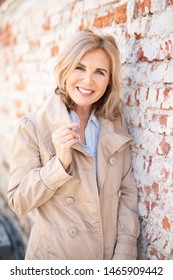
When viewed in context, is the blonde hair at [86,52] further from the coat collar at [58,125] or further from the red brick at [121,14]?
the red brick at [121,14]

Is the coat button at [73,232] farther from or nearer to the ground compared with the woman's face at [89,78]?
nearer to the ground

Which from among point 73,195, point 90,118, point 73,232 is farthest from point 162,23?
point 73,232

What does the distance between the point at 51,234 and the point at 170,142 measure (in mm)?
810

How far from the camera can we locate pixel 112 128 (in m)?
2.44

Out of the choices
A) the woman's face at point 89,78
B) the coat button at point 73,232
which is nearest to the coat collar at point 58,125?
the woman's face at point 89,78

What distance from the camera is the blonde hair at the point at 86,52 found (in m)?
2.27

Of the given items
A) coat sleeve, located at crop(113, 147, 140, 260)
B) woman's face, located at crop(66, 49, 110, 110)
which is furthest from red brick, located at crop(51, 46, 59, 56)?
coat sleeve, located at crop(113, 147, 140, 260)

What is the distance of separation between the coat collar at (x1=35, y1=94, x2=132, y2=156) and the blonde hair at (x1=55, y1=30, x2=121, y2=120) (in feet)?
0.18

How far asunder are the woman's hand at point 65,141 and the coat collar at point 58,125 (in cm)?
8

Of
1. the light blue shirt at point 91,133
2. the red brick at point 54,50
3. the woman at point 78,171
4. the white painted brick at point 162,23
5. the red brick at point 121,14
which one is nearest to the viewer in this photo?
the white painted brick at point 162,23

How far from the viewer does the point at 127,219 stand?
241 centimetres

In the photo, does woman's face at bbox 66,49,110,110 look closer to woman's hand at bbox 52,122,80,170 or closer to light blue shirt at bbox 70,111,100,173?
light blue shirt at bbox 70,111,100,173

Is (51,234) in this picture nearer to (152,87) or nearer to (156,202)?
(156,202)
